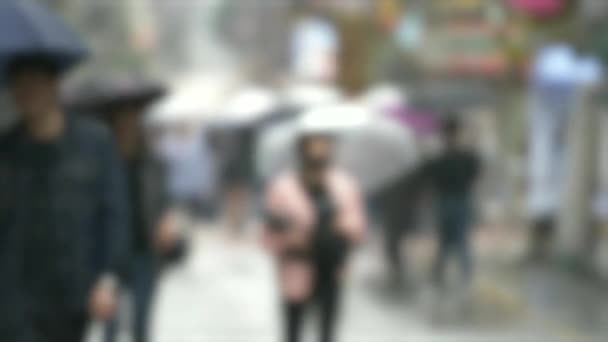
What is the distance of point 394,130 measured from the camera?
6352 millimetres

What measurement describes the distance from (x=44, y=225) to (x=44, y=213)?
0.11ft

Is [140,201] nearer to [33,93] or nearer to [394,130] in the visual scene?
[33,93]

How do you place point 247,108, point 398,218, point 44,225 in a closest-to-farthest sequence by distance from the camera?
point 44,225, point 398,218, point 247,108

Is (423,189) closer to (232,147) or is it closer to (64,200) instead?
(232,147)

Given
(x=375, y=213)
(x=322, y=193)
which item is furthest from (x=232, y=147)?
(x=322, y=193)

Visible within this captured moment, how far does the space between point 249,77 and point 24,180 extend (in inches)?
161

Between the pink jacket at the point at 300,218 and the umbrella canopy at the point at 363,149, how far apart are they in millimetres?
1125

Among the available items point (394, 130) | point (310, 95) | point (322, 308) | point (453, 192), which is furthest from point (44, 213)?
point (310, 95)

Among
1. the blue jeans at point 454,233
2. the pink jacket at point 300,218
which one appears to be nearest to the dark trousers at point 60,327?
the pink jacket at point 300,218

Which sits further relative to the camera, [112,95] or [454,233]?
[454,233]

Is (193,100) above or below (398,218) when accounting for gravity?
above

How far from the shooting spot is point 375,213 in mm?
6352

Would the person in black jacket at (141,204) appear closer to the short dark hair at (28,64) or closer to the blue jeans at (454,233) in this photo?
the short dark hair at (28,64)

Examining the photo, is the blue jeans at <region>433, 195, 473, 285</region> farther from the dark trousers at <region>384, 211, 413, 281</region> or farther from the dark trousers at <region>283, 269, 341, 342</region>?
the dark trousers at <region>283, 269, 341, 342</region>
